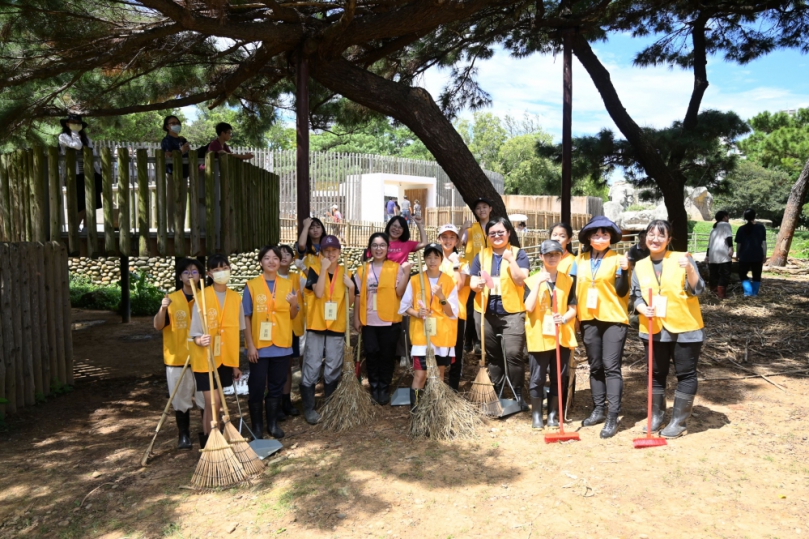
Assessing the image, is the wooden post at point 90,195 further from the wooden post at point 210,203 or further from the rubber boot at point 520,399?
the rubber boot at point 520,399

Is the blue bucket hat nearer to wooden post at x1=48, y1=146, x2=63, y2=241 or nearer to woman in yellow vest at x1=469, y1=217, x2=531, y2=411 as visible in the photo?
woman in yellow vest at x1=469, y1=217, x2=531, y2=411

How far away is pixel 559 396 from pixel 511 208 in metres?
26.8

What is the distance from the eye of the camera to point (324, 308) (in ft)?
16.9

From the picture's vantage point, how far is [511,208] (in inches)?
1215

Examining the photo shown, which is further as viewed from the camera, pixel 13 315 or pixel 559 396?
pixel 13 315

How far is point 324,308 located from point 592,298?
6.93ft

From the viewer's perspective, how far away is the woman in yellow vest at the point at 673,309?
14.9 feet

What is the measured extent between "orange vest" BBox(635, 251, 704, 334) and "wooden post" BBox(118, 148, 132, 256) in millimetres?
5052

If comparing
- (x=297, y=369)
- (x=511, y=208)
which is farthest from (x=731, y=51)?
(x=511, y=208)

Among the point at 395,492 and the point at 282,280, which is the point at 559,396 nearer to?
the point at 395,492

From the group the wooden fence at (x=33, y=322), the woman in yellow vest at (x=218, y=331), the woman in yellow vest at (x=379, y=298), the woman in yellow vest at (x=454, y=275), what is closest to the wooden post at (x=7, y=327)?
the wooden fence at (x=33, y=322)

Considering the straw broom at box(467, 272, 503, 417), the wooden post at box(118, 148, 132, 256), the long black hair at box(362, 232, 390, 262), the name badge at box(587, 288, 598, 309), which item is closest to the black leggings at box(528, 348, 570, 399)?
the straw broom at box(467, 272, 503, 417)

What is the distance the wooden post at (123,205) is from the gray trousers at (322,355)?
8.44ft

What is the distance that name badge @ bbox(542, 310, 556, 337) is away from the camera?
4.77m
